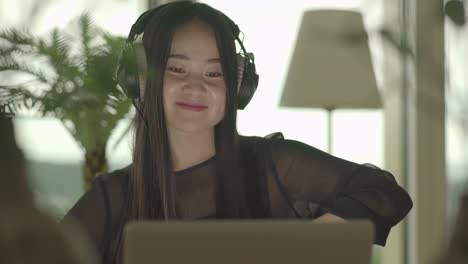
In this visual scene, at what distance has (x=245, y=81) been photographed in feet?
9.05

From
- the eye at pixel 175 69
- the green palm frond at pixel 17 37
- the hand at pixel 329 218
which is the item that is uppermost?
the green palm frond at pixel 17 37

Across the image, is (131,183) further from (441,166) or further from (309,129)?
(441,166)

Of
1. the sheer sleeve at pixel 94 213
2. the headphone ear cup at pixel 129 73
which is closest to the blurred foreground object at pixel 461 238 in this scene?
the sheer sleeve at pixel 94 213

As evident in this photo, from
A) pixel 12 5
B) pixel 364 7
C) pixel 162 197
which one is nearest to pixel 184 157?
pixel 162 197

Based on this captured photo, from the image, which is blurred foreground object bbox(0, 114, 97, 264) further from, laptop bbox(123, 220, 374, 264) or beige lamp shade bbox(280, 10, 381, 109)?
beige lamp shade bbox(280, 10, 381, 109)

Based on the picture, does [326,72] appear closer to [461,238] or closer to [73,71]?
[73,71]

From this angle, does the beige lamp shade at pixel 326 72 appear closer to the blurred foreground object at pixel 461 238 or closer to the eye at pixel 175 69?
the eye at pixel 175 69

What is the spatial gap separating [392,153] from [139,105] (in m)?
2.38

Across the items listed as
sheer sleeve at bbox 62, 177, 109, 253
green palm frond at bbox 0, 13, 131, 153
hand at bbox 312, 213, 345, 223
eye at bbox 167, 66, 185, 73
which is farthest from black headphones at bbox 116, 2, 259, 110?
green palm frond at bbox 0, 13, 131, 153

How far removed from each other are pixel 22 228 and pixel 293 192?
2.25 metres

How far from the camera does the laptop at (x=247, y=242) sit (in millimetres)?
1312

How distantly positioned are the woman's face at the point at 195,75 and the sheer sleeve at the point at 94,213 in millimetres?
364

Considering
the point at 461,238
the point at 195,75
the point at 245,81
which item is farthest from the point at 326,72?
the point at 461,238

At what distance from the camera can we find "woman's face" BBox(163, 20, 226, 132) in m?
2.69
